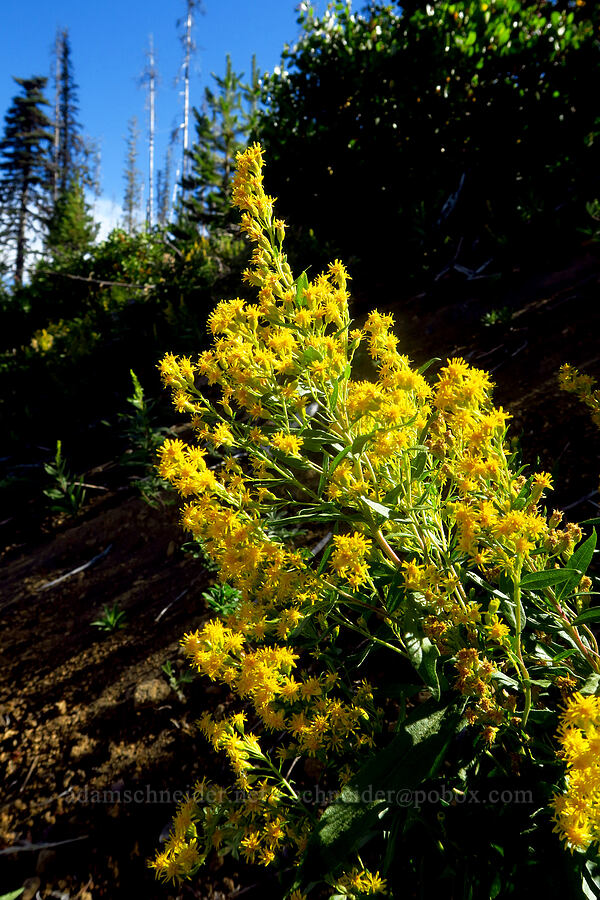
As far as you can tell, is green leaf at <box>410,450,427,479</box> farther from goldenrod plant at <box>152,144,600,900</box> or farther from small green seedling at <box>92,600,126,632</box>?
small green seedling at <box>92,600,126,632</box>

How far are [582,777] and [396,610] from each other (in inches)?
21.6

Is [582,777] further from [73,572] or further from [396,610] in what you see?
[73,572]

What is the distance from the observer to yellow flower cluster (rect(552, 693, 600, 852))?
38.5 inches

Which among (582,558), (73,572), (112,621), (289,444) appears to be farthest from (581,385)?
(73,572)

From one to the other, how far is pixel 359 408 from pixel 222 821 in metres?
1.44

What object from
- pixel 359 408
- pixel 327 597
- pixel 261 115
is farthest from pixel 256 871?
pixel 261 115

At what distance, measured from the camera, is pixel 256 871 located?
5.89 feet

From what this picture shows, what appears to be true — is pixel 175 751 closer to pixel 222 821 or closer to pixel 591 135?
pixel 222 821

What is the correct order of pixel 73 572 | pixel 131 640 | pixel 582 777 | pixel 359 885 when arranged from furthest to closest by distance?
pixel 73 572 → pixel 131 640 → pixel 359 885 → pixel 582 777

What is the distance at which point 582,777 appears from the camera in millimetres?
984

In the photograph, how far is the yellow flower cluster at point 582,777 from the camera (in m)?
0.98

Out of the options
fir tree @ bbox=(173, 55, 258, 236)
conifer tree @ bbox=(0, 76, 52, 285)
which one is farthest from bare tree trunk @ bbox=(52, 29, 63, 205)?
fir tree @ bbox=(173, 55, 258, 236)

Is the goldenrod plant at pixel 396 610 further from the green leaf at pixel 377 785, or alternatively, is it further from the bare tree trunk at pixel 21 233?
the bare tree trunk at pixel 21 233

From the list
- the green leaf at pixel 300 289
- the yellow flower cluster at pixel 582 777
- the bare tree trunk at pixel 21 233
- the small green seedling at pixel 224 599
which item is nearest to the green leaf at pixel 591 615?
the yellow flower cluster at pixel 582 777
